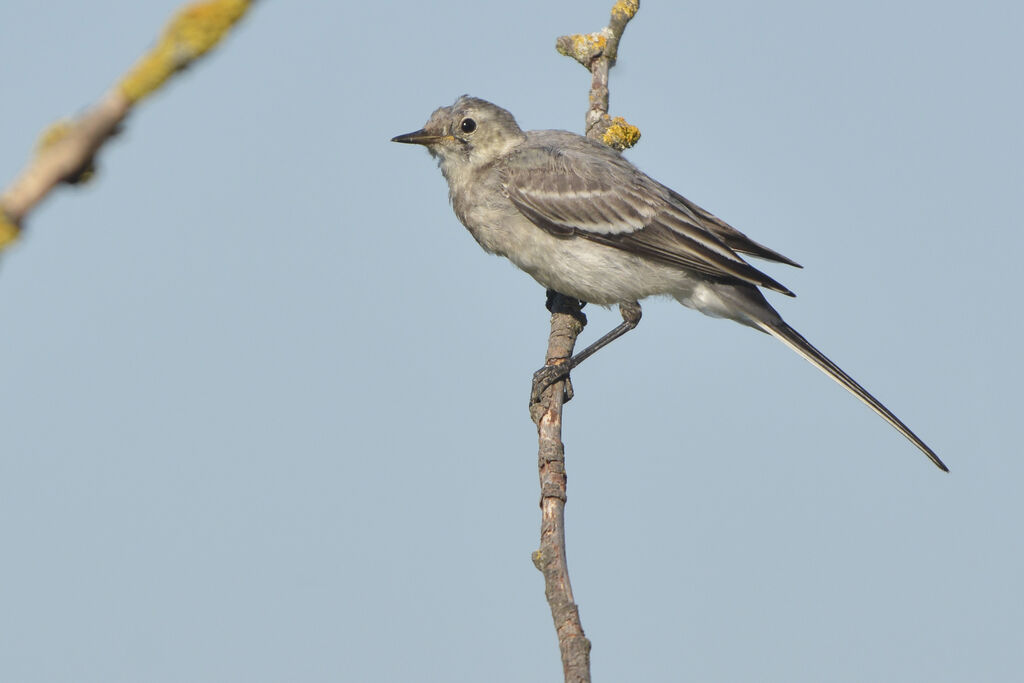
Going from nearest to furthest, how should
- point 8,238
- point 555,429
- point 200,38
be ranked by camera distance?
1. point 8,238
2. point 200,38
3. point 555,429

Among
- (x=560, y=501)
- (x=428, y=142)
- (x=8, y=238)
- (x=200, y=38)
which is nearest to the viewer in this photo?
(x=8, y=238)

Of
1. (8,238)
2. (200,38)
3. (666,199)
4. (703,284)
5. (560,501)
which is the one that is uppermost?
(666,199)

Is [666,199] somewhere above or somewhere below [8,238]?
above

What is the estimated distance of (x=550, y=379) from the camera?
8.17 meters

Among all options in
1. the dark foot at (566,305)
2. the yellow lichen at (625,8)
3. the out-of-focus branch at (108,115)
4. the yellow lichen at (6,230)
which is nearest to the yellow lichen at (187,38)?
the out-of-focus branch at (108,115)

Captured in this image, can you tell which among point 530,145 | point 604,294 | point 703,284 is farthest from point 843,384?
point 530,145

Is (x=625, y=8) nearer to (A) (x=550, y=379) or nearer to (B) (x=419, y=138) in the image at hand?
(B) (x=419, y=138)

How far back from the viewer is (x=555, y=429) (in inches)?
295

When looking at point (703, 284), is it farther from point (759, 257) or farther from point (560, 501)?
point (560, 501)

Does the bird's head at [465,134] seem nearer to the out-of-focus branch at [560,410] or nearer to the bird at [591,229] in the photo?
the bird at [591,229]

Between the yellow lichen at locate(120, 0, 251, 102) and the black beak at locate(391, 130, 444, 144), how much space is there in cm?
754

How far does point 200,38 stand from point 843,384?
25.1 ft

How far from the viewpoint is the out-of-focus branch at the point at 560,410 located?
4.98 meters

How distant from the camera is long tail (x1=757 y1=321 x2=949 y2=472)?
7723 millimetres
